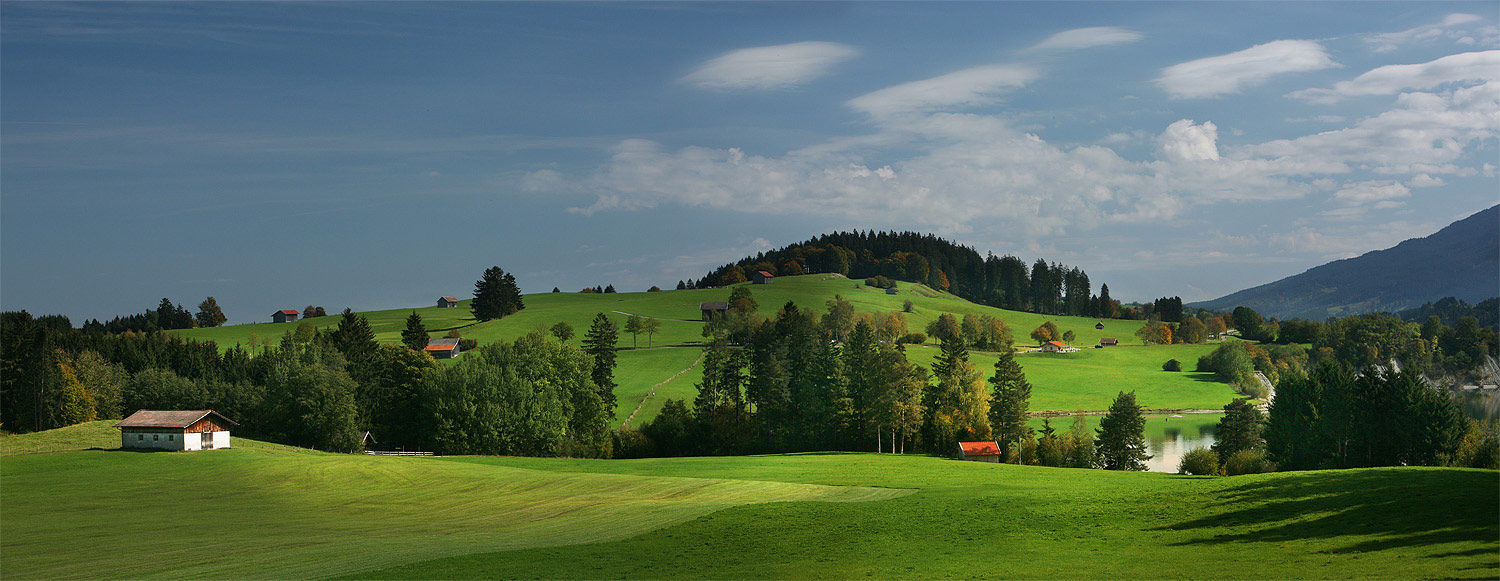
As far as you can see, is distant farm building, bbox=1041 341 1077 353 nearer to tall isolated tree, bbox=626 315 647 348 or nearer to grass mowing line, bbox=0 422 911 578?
tall isolated tree, bbox=626 315 647 348

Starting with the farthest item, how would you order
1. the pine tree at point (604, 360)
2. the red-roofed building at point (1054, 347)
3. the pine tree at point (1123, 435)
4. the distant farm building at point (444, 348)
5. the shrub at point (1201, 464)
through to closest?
1. the red-roofed building at point (1054, 347)
2. the distant farm building at point (444, 348)
3. the pine tree at point (604, 360)
4. the pine tree at point (1123, 435)
5. the shrub at point (1201, 464)

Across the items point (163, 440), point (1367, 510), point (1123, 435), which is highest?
point (1367, 510)

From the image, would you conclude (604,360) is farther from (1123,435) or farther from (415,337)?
(1123,435)

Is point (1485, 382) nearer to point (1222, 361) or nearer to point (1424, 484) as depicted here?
point (1222, 361)

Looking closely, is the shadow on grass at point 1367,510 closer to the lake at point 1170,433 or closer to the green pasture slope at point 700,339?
the lake at point 1170,433

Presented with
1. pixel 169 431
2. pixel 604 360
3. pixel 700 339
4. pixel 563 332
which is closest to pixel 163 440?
pixel 169 431

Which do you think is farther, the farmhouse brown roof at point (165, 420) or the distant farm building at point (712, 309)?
the distant farm building at point (712, 309)

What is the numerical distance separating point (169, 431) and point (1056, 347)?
461 ft

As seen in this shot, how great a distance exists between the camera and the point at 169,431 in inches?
2746

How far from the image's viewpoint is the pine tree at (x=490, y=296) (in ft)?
513

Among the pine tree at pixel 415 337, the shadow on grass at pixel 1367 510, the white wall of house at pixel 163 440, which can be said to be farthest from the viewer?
the pine tree at pixel 415 337

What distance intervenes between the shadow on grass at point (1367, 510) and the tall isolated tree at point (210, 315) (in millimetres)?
193425

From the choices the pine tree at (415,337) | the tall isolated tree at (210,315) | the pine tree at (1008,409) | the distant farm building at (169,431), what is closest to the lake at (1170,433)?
the pine tree at (1008,409)

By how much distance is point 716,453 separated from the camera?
288 ft
